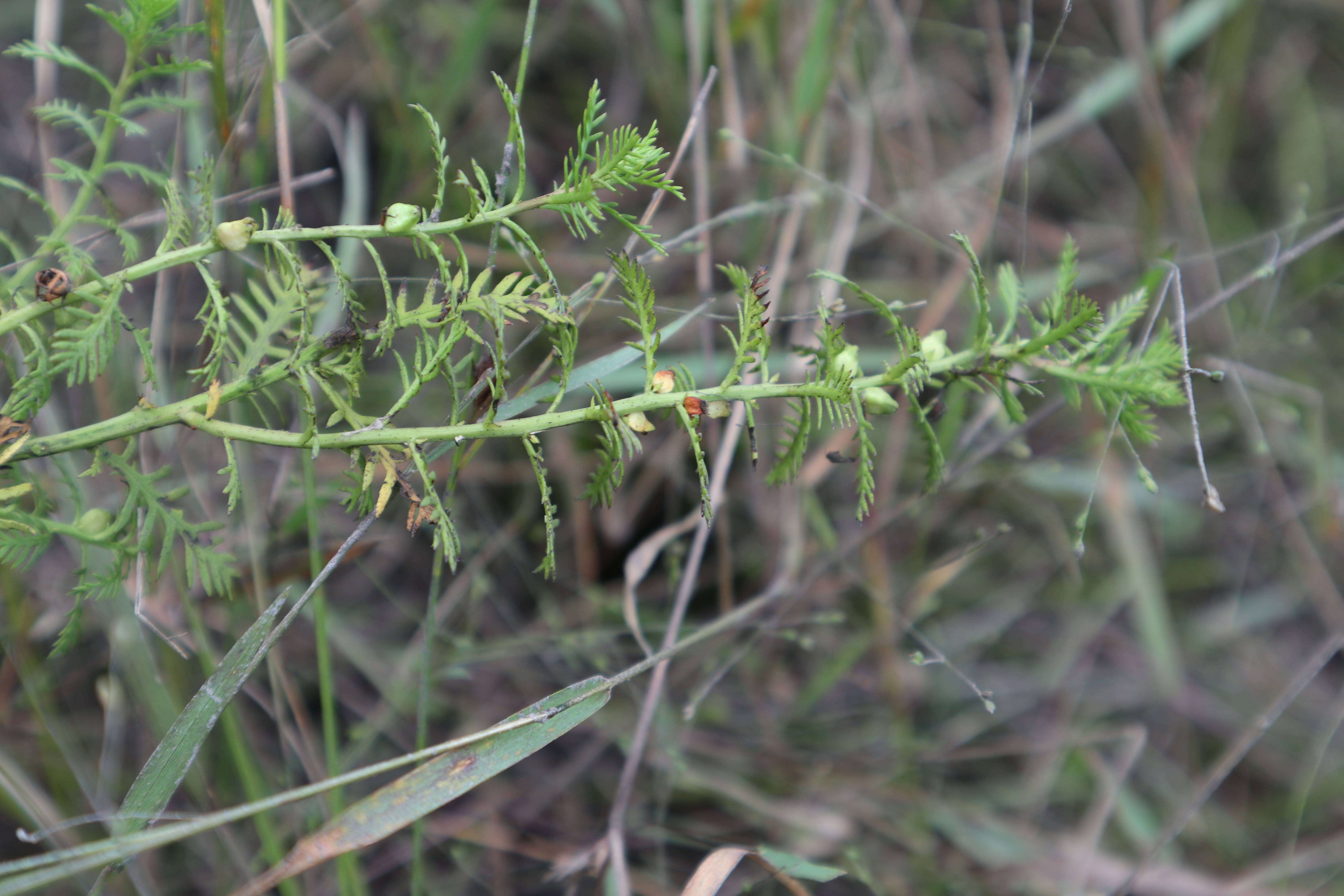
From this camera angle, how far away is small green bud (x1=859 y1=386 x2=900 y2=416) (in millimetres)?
786

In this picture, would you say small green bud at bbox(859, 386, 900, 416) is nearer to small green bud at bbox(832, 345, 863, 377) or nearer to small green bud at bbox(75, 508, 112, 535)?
small green bud at bbox(832, 345, 863, 377)

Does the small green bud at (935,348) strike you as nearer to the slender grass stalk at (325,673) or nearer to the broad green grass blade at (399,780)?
the broad green grass blade at (399,780)

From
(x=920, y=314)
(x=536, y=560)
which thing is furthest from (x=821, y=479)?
(x=536, y=560)

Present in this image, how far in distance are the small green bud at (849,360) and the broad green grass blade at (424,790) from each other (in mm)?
478

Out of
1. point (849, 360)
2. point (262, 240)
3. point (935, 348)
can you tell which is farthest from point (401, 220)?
point (935, 348)

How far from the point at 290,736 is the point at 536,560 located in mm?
571

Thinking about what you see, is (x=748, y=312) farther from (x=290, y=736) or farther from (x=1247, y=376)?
(x=1247, y=376)

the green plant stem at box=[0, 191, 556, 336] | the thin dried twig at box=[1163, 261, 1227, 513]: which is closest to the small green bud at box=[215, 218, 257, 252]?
the green plant stem at box=[0, 191, 556, 336]

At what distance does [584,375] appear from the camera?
1005 millimetres

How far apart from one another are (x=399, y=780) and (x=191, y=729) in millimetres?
230

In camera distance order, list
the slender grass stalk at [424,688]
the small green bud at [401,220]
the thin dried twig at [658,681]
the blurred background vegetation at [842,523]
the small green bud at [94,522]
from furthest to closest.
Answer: the blurred background vegetation at [842,523], the thin dried twig at [658,681], the slender grass stalk at [424,688], the small green bud at [94,522], the small green bud at [401,220]

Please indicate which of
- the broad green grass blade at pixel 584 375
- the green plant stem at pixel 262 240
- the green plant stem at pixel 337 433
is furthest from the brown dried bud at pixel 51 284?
the broad green grass blade at pixel 584 375

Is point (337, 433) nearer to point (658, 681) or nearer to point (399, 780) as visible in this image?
point (399, 780)

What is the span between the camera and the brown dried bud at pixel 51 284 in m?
0.76
